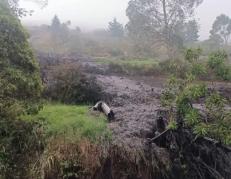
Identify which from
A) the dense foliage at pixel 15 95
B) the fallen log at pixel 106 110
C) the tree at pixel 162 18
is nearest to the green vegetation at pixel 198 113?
the fallen log at pixel 106 110

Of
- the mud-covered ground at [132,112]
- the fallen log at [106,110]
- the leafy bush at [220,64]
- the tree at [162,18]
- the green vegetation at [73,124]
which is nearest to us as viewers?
the leafy bush at [220,64]

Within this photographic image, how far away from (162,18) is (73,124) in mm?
25954

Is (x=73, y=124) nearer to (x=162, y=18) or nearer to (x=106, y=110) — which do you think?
(x=106, y=110)

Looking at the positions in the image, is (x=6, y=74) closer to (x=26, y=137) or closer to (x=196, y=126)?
(x=26, y=137)

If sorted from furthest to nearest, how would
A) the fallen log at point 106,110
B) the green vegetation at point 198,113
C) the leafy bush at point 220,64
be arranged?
the fallen log at point 106,110
the leafy bush at point 220,64
the green vegetation at point 198,113

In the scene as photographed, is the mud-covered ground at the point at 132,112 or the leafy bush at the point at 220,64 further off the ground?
the leafy bush at the point at 220,64

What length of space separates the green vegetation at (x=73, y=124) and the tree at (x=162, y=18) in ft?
77.5

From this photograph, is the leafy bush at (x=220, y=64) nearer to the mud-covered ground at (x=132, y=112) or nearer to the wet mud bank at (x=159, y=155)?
the wet mud bank at (x=159, y=155)

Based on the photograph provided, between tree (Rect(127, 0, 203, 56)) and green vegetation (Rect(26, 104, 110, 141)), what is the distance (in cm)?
2361

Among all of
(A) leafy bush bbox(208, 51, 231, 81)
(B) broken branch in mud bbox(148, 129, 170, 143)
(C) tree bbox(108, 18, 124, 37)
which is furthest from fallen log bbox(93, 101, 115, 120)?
(C) tree bbox(108, 18, 124, 37)

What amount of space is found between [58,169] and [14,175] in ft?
3.08

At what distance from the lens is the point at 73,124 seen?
9469 mm

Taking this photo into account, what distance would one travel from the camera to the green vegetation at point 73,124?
29.5 ft

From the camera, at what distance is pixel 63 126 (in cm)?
934
